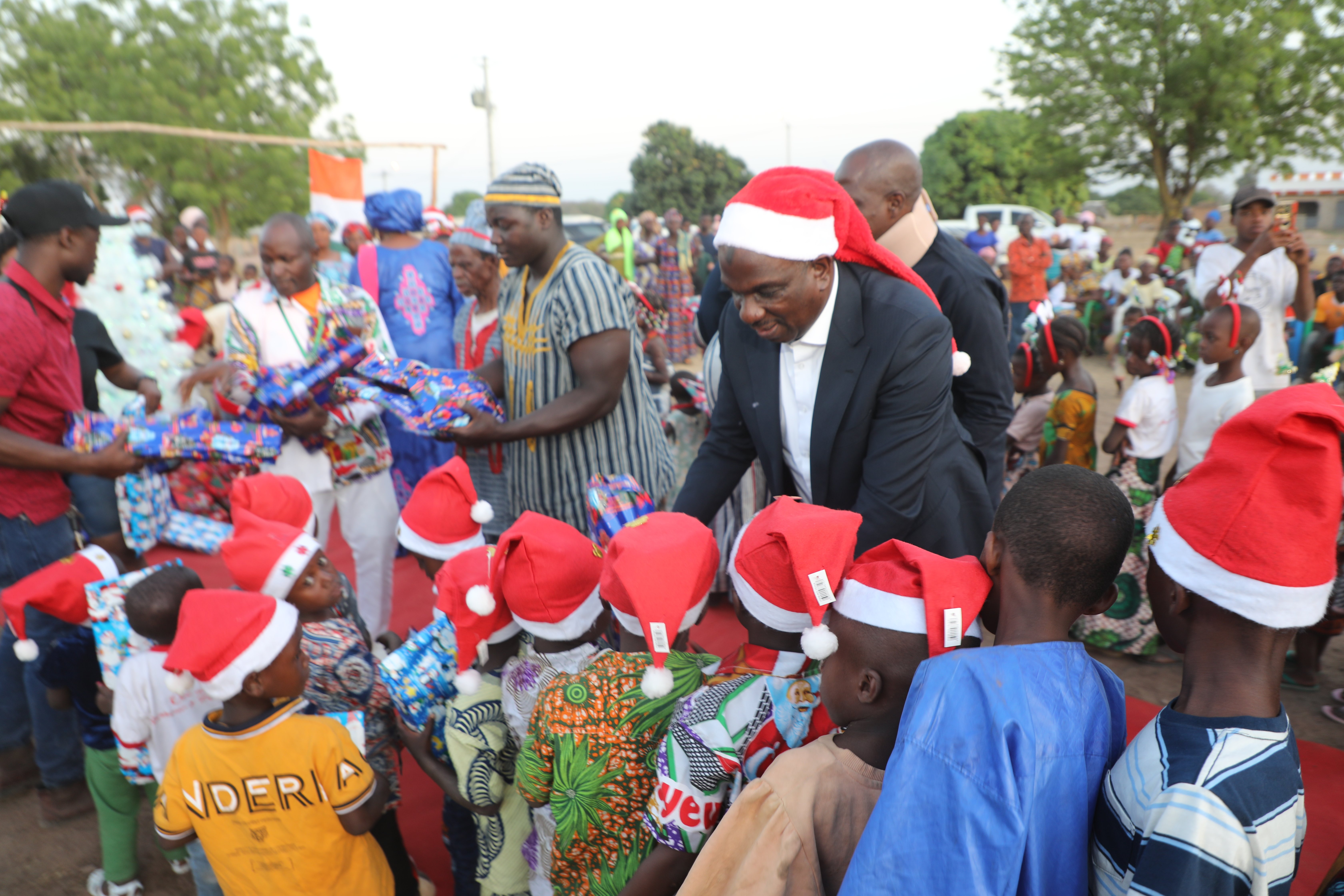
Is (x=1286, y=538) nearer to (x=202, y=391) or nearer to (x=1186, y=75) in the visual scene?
(x=202, y=391)

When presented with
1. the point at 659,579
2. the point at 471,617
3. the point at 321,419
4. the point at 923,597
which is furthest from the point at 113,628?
the point at 923,597

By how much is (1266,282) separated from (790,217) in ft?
14.9

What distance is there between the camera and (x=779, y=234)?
1.82m

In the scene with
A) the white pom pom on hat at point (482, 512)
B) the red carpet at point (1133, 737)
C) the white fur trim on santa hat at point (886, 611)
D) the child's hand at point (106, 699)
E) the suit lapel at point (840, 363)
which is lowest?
the red carpet at point (1133, 737)

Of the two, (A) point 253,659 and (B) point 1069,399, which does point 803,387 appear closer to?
(A) point 253,659

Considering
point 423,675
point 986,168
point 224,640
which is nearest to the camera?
point 224,640

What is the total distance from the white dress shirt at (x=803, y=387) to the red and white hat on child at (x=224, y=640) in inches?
54.4

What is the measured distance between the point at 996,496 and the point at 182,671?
280 cm

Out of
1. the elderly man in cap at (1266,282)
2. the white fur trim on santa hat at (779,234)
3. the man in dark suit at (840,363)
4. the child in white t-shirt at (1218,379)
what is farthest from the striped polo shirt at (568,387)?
the elderly man in cap at (1266,282)

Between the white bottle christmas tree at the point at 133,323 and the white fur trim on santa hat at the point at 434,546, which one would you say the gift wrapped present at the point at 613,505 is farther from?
the white bottle christmas tree at the point at 133,323

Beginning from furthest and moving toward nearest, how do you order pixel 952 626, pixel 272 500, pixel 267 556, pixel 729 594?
pixel 729 594, pixel 272 500, pixel 267 556, pixel 952 626

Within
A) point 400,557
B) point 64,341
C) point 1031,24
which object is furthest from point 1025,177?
point 64,341

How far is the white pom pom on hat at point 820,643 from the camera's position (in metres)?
1.38

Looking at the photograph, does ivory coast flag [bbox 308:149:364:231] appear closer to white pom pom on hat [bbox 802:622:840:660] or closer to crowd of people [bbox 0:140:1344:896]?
crowd of people [bbox 0:140:1344:896]
